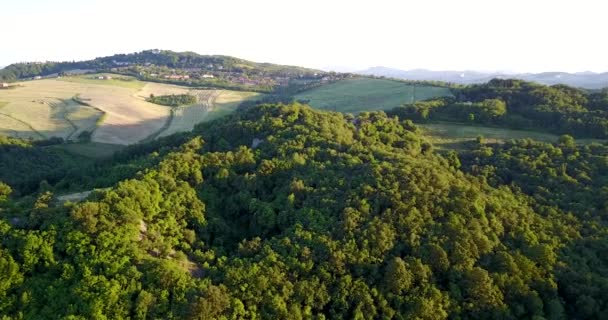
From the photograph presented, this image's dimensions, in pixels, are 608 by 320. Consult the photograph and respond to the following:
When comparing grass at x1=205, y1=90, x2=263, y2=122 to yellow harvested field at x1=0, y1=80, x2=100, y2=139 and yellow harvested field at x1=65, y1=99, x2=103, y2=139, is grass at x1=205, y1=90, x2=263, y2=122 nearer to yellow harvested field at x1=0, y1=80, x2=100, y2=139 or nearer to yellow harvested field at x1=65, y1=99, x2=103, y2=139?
yellow harvested field at x1=65, y1=99, x2=103, y2=139

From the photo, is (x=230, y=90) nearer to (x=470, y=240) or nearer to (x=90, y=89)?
(x=90, y=89)

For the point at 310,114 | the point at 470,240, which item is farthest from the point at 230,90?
the point at 470,240

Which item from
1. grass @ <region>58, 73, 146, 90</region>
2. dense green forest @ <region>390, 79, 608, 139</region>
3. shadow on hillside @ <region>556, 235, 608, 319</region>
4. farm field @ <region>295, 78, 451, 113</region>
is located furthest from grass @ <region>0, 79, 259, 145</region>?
shadow on hillside @ <region>556, 235, 608, 319</region>

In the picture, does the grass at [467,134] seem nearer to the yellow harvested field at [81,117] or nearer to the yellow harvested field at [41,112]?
the yellow harvested field at [81,117]

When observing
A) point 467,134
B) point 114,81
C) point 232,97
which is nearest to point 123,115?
point 232,97

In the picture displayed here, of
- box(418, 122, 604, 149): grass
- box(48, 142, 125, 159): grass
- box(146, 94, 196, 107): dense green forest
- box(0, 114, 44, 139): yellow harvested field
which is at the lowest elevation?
box(48, 142, 125, 159): grass

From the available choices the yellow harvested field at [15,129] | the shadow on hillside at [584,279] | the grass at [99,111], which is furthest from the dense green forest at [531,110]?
the yellow harvested field at [15,129]
